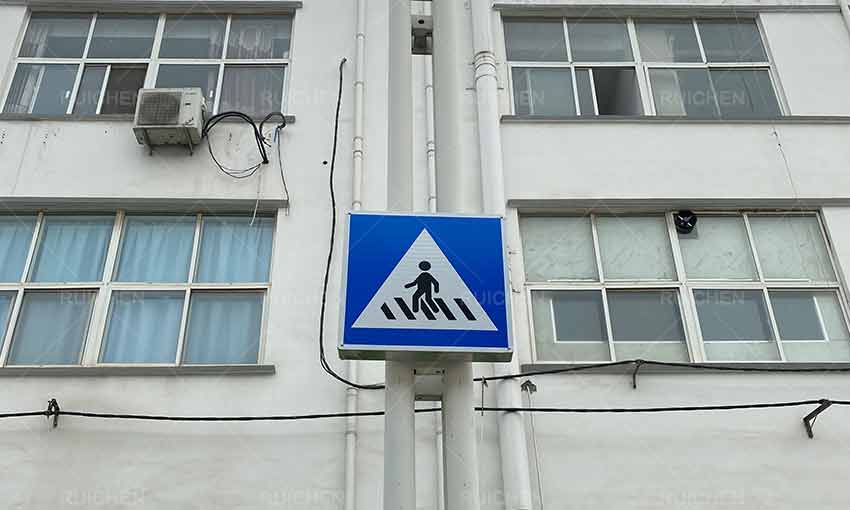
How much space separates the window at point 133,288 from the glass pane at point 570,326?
247 centimetres

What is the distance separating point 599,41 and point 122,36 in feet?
A: 18.0

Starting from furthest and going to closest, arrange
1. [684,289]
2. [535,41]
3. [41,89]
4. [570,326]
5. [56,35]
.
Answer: [535,41], [56,35], [41,89], [684,289], [570,326]

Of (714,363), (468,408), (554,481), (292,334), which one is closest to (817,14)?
(714,363)

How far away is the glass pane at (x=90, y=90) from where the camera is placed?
8188mm

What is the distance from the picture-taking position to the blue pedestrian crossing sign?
12.1 feet

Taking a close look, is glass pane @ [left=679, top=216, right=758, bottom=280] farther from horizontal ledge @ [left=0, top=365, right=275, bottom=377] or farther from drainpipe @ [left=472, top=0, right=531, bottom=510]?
horizontal ledge @ [left=0, top=365, right=275, bottom=377]

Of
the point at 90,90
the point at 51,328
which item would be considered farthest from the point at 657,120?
the point at 51,328

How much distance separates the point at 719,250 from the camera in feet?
24.1

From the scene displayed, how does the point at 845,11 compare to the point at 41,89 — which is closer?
the point at 41,89

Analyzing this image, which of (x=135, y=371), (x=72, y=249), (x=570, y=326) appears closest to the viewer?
(x=135, y=371)

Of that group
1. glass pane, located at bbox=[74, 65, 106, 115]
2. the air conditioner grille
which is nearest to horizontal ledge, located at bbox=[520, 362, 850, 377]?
the air conditioner grille

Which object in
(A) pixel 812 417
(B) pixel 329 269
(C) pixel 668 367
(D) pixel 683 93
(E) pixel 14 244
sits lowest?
(A) pixel 812 417

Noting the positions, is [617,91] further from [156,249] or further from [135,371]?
[135,371]

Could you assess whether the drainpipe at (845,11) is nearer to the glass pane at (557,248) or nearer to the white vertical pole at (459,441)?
the glass pane at (557,248)
